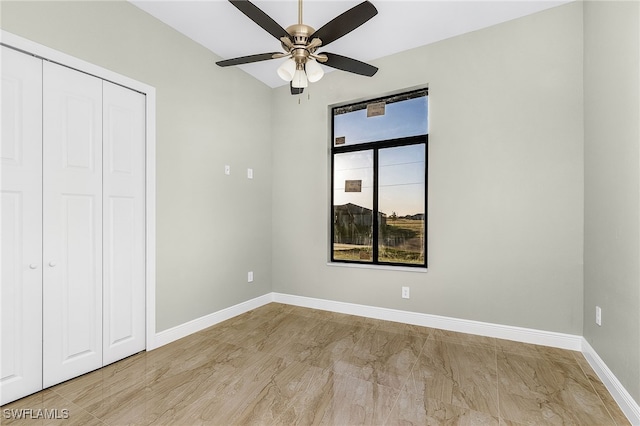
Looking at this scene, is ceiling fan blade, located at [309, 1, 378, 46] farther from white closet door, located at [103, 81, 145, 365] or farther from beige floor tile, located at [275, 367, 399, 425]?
beige floor tile, located at [275, 367, 399, 425]

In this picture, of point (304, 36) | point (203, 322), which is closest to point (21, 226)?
point (203, 322)

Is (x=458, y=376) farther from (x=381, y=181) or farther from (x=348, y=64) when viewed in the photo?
(x=348, y=64)

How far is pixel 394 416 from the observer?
5.59 feet

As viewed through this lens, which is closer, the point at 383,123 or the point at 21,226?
the point at 21,226

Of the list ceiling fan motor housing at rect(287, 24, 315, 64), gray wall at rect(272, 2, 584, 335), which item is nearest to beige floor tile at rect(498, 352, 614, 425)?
gray wall at rect(272, 2, 584, 335)

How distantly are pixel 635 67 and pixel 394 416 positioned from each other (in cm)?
241

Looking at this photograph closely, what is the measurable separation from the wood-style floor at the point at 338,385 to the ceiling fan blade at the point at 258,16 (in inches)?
92.6

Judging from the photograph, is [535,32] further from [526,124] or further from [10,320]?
[10,320]

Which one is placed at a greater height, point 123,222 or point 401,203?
point 401,203

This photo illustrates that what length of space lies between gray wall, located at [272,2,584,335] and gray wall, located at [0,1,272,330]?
4.52ft

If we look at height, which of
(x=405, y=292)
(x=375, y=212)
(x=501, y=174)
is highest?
(x=501, y=174)

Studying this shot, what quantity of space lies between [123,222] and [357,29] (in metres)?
2.67

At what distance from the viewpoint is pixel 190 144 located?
116 inches

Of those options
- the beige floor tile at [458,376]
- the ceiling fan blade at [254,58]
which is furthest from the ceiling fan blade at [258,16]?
the beige floor tile at [458,376]
